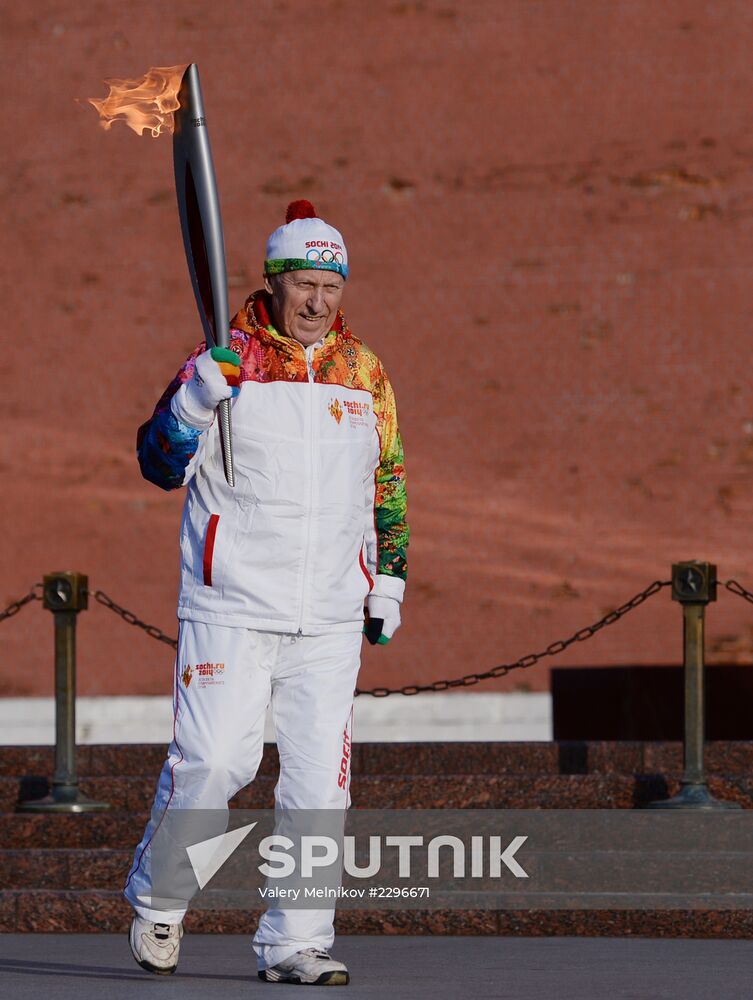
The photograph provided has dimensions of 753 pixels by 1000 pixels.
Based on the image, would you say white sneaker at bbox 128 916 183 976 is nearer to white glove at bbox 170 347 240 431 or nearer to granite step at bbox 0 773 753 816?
white glove at bbox 170 347 240 431

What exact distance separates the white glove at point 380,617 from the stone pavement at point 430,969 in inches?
34.9

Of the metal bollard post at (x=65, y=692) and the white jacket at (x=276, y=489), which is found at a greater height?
the white jacket at (x=276, y=489)

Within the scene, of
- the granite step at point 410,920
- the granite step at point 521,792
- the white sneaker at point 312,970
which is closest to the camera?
the white sneaker at point 312,970

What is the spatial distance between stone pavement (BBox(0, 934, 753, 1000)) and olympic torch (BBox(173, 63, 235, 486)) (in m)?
1.61

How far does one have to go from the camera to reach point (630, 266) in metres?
10.5

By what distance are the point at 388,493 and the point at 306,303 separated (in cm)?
56

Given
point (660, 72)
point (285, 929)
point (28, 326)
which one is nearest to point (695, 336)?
point (660, 72)

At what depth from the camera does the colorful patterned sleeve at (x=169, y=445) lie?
4598 millimetres

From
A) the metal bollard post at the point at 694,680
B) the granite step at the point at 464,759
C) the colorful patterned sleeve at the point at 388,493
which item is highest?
the colorful patterned sleeve at the point at 388,493

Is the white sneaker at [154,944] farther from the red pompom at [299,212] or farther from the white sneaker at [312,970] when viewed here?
the red pompom at [299,212]

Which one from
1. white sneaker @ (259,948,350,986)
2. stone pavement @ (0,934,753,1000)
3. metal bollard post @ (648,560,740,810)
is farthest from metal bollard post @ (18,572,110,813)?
white sneaker @ (259,948,350,986)

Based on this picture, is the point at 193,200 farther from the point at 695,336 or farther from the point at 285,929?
the point at 695,336

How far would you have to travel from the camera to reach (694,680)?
7.30 m

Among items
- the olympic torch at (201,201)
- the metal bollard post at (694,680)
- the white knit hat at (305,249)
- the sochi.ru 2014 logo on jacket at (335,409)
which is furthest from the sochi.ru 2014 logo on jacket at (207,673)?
the metal bollard post at (694,680)
